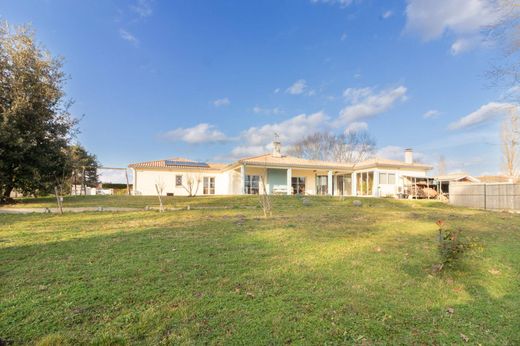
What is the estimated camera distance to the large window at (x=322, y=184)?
2780 centimetres

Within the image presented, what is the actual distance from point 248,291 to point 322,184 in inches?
1009

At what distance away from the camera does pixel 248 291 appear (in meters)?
3.33

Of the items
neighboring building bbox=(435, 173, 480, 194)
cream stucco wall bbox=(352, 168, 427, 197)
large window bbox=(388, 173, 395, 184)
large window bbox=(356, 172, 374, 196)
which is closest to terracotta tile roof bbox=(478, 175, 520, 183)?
neighboring building bbox=(435, 173, 480, 194)

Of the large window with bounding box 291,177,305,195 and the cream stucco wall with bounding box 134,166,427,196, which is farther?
the large window with bounding box 291,177,305,195

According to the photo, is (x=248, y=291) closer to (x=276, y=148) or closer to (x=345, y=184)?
(x=276, y=148)

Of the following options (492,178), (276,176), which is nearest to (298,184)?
(276,176)

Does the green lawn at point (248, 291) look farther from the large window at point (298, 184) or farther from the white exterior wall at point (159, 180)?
the large window at point (298, 184)

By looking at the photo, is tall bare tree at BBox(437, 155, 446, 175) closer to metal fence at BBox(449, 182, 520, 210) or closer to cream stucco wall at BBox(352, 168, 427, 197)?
cream stucco wall at BBox(352, 168, 427, 197)

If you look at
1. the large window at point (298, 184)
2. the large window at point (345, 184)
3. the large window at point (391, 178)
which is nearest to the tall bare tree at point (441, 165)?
the large window at point (345, 184)

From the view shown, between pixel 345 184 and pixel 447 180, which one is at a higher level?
pixel 447 180

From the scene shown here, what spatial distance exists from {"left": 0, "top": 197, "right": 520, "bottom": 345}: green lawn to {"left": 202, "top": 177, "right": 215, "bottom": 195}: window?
21.4 metres

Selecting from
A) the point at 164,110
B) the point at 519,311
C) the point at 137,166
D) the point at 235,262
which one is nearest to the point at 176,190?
the point at 137,166

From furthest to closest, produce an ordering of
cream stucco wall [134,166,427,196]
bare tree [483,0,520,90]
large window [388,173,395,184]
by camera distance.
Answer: large window [388,173,395,184] → cream stucco wall [134,166,427,196] → bare tree [483,0,520,90]

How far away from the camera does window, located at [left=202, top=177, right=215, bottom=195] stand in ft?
90.3
